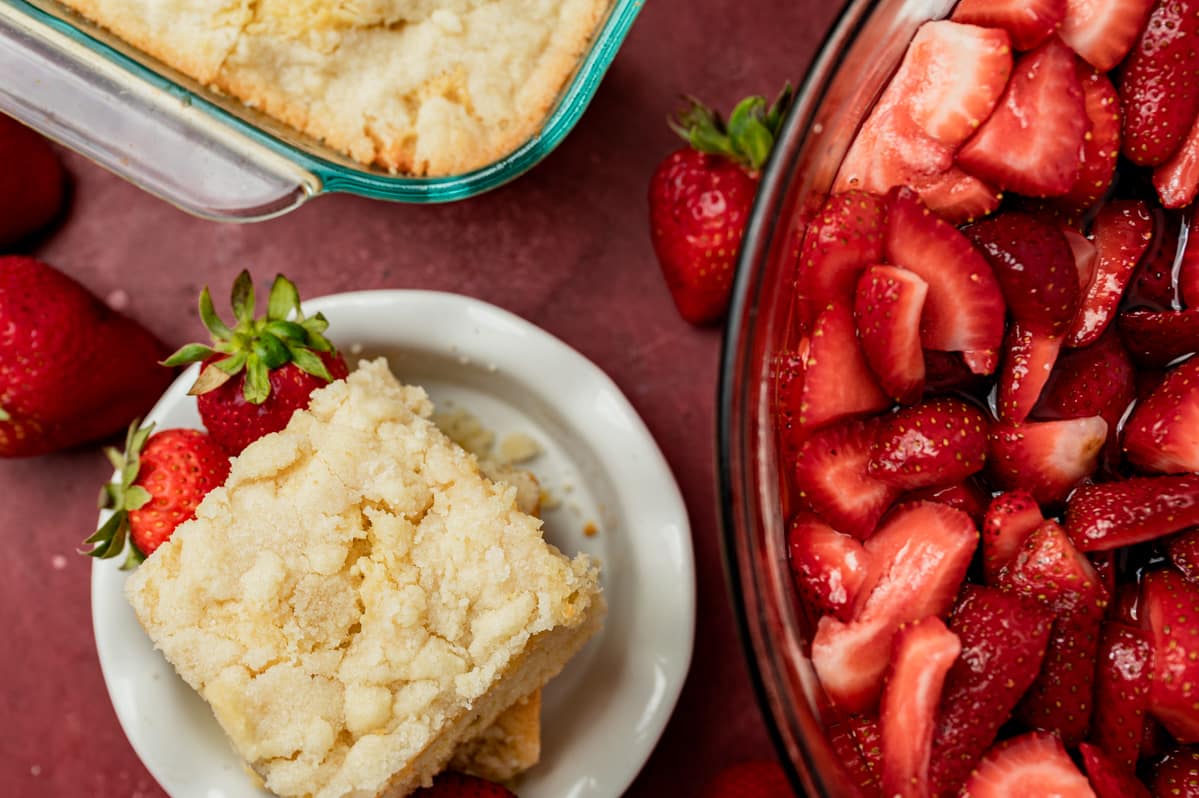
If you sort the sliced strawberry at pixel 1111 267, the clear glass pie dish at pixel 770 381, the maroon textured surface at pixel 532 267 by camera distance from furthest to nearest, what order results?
1. the maroon textured surface at pixel 532 267
2. the sliced strawberry at pixel 1111 267
3. the clear glass pie dish at pixel 770 381

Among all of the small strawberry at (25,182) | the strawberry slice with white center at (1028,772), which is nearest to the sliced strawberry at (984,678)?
the strawberry slice with white center at (1028,772)

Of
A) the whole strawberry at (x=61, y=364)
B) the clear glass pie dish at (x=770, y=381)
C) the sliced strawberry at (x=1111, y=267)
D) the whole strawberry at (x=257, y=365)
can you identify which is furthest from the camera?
the whole strawberry at (x=61, y=364)

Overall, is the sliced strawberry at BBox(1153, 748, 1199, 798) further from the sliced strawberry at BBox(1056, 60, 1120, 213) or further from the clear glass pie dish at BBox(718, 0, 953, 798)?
the sliced strawberry at BBox(1056, 60, 1120, 213)

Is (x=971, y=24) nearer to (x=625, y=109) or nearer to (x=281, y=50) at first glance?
(x=625, y=109)

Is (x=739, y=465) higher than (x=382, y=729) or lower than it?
higher

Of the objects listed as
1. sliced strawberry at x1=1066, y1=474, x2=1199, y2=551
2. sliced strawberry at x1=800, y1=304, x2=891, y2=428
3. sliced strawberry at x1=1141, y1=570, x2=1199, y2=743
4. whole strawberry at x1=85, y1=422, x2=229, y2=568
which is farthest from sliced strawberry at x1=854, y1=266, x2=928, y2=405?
whole strawberry at x1=85, y1=422, x2=229, y2=568

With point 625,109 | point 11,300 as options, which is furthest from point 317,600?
point 625,109

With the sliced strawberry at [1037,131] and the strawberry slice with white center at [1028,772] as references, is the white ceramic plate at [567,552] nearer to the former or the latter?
the strawberry slice with white center at [1028,772]
